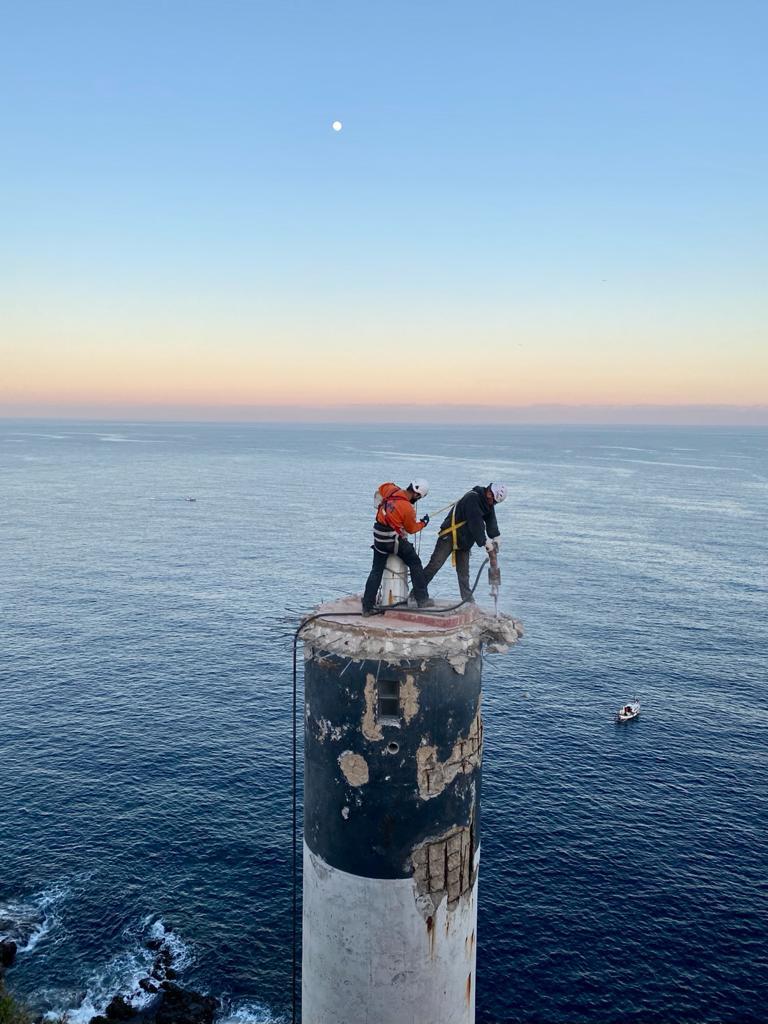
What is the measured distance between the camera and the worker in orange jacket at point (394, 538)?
1141cm

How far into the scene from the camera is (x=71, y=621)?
9544 centimetres

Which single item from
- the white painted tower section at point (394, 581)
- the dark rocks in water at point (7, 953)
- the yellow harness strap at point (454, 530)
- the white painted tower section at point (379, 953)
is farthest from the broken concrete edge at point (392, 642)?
the dark rocks in water at point (7, 953)

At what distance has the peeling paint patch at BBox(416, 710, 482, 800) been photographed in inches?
408

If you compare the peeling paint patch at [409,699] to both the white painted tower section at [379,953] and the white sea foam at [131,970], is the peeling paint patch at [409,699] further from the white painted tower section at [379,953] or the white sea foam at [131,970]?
the white sea foam at [131,970]

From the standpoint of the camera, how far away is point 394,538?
11.6 m

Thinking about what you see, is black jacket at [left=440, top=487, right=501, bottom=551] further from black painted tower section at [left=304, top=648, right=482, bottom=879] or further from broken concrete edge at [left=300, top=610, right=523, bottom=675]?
black painted tower section at [left=304, top=648, right=482, bottom=879]

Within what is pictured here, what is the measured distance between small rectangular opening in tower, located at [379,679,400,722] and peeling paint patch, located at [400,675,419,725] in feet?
0.23

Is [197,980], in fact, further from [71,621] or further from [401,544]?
[71,621]

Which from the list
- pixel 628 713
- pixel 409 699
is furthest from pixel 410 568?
pixel 628 713

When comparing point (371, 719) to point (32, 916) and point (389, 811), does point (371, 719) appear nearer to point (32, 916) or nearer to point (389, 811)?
point (389, 811)

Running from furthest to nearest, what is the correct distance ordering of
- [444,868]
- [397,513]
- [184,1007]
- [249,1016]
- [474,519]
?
[184,1007] → [249,1016] → [474,519] → [397,513] → [444,868]

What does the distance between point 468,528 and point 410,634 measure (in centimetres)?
329

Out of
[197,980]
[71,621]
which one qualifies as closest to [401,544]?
[197,980]

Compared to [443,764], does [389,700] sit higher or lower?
higher
